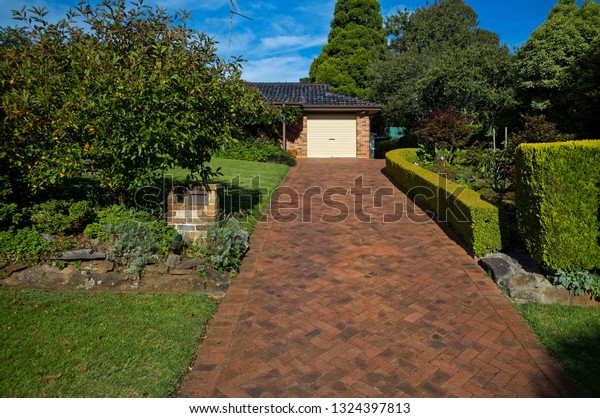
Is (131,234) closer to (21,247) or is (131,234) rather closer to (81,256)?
(81,256)

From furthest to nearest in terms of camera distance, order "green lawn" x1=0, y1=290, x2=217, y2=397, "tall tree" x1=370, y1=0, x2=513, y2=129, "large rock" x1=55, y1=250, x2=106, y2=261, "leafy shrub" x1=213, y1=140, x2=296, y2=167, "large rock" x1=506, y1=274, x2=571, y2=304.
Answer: "tall tree" x1=370, y1=0, x2=513, y2=129 < "leafy shrub" x1=213, y1=140, x2=296, y2=167 < "large rock" x1=55, y1=250, x2=106, y2=261 < "large rock" x1=506, y1=274, x2=571, y2=304 < "green lawn" x1=0, y1=290, x2=217, y2=397

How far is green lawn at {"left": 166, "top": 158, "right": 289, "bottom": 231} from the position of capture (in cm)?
1010

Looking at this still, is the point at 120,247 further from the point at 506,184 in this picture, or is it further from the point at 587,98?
the point at 587,98

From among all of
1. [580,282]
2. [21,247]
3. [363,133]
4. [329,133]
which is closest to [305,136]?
[329,133]

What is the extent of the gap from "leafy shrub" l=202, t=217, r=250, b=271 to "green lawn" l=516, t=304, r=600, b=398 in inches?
165

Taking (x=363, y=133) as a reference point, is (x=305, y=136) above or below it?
below

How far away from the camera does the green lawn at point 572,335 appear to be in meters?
4.11

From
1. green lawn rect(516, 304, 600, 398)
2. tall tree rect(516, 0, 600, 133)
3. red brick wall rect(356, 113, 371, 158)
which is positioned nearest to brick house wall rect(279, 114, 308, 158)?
red brick wall rect(356, 113, 371, 158)

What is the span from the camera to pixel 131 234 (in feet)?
20.3

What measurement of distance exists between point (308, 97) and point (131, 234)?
21143mm

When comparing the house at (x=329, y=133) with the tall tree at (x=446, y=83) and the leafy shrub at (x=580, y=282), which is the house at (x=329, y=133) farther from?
the leafy shrub at (x=580, y=282)

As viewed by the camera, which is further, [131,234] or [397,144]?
[397,144]

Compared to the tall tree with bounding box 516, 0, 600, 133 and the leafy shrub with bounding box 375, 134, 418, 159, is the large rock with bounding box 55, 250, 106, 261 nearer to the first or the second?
the tall tree with bounding box 516, 0, 600, 133

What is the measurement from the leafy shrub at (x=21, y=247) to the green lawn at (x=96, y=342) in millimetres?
534
